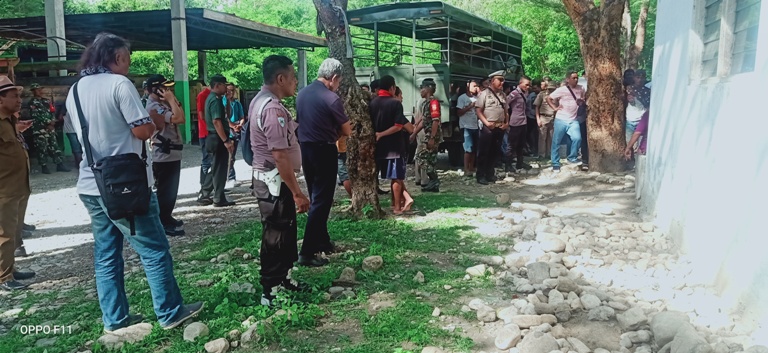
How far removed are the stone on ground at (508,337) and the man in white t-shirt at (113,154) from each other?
6.06ft

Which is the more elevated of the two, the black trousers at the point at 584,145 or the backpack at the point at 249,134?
the backpack at the point at 249,134

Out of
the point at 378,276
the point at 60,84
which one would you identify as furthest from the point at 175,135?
the point at 60,84

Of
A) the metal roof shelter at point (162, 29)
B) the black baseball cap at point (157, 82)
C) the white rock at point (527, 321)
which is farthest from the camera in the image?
the metal roof shelter at point (162, 29)

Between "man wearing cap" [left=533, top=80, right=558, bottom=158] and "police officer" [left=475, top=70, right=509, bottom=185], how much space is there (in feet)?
8.03

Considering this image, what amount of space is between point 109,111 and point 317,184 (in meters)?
2.02

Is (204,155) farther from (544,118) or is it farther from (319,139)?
(544,118)

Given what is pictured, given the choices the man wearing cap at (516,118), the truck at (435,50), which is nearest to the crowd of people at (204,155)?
the truck at (435,50)

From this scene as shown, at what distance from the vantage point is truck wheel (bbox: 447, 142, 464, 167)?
11.5 meters

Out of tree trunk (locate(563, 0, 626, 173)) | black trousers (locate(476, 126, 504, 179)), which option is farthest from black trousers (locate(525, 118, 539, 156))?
black trousers (locate(476, 126, 504, 179))

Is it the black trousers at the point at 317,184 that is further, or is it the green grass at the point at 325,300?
the black trousers at the point at 317,184

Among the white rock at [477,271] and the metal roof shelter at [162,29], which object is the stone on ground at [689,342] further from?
the metal roof shelter at [162,29]

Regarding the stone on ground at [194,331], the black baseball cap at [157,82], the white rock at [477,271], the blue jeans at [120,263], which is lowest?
the stone on ground at [194,331]

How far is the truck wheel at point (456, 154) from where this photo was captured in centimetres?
1152

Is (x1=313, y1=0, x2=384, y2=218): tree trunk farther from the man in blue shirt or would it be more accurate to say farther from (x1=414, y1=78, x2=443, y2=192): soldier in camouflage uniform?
the man in blue shirt
